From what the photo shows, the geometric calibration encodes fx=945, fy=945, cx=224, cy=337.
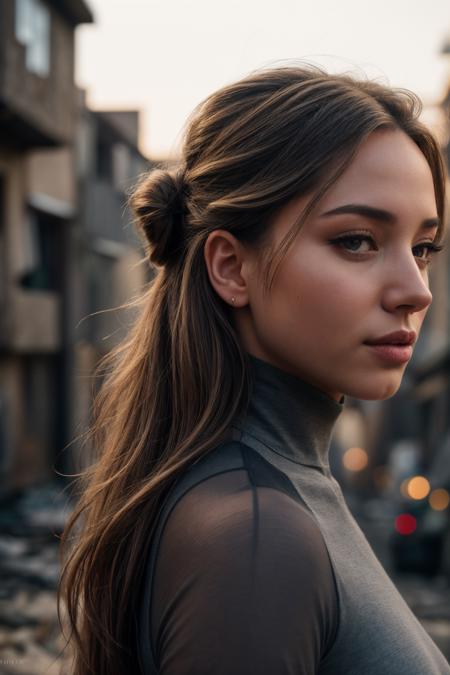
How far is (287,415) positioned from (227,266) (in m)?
0.27

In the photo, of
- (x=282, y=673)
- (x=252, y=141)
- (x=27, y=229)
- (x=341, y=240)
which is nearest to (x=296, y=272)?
(x=341, y=240)

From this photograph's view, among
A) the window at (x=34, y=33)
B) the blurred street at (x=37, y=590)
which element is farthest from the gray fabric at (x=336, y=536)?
the window at (x=34, y=33)

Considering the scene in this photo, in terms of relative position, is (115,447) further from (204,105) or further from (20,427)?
(20,427)

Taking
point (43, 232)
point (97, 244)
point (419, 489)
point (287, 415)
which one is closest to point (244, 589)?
point (287, 415)

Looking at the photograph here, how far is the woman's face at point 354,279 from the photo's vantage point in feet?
4.84

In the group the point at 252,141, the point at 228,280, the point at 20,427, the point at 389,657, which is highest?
the point at 252,141

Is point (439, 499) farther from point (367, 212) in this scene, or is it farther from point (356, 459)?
point (356, 459)

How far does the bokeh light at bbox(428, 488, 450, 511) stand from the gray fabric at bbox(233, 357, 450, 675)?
35.8 ft

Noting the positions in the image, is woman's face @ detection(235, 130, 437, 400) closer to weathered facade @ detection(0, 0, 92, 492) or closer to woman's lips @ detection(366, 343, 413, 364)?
woman's lips @ detection(366, 343, 413, 364)

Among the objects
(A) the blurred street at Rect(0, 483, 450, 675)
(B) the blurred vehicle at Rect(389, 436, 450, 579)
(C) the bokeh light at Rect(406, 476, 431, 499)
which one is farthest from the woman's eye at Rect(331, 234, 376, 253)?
(C) the bokeh light at Rect(406, 476, 431, 499)

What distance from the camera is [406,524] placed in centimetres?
1209

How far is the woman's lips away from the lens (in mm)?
1507

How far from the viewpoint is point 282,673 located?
1149mm

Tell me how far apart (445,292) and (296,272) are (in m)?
27.4
